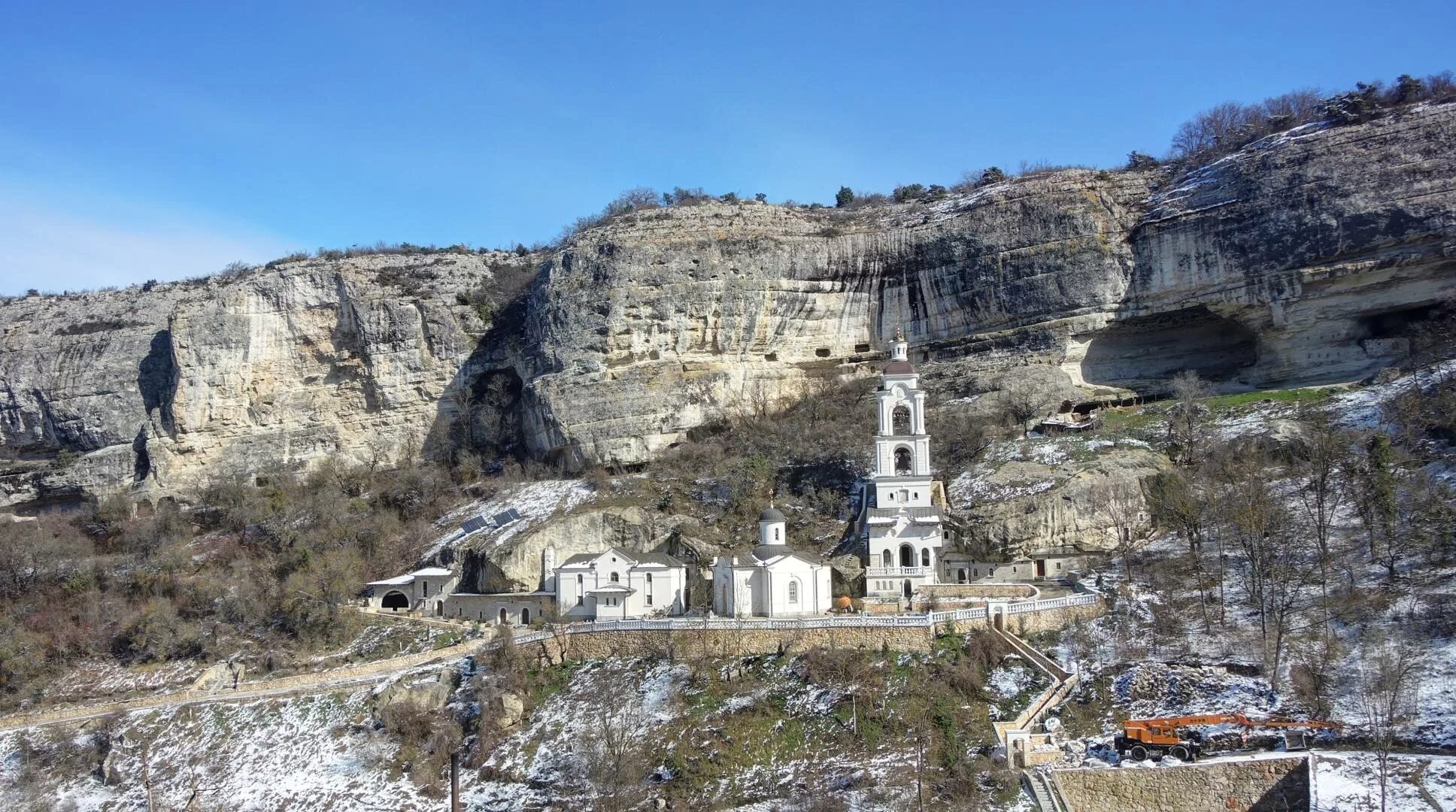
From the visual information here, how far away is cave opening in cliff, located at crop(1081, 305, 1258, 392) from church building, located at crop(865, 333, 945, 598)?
37.2 feet

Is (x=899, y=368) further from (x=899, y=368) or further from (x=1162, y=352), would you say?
(x=1162, y=352)

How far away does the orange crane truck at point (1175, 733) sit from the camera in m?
24.1

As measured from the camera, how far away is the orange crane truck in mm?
24109

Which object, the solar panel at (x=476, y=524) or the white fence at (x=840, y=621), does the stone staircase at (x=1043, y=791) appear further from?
the solar panel at (x=476, y=524)

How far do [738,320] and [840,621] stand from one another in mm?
21825

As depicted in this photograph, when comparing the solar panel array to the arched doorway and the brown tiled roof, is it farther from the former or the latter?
the brown tiled roof

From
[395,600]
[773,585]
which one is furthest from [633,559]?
[395,600]

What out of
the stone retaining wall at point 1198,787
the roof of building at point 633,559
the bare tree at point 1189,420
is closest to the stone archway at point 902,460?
the roof of building at point 633,559

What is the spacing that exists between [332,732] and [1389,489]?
2713cm

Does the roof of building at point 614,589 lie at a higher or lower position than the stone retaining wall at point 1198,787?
higher

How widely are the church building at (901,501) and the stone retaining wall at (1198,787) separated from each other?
1195 cm

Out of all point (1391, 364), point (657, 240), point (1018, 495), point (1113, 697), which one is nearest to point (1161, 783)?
point (1113, 697)

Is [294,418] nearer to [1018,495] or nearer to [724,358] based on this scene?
[724,358]

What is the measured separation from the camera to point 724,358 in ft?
167
